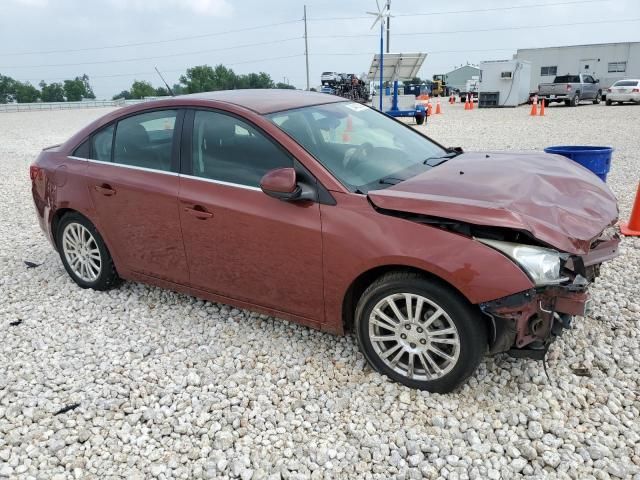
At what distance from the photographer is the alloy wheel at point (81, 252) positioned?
13.9 ft

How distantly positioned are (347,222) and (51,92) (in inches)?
3446

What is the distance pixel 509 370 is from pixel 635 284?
1849 mm

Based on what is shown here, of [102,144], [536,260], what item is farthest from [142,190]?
[536,260]

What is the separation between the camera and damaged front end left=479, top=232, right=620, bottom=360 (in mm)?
2477

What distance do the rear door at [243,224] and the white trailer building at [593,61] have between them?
38382 millimetres

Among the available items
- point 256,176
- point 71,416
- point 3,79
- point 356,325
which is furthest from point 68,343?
point 3,79

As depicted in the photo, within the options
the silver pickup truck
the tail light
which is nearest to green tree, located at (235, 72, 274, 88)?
the silver pickup truck

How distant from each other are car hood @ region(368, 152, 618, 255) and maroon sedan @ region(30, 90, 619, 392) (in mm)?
12

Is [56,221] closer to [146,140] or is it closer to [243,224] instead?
[146,140]

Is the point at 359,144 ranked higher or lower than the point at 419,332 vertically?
higher

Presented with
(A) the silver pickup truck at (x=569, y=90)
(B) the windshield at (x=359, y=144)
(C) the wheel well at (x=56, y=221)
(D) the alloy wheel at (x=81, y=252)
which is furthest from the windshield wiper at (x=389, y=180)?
(A) the silver pickup truck at (x=569, y=90)

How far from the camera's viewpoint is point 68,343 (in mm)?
3629

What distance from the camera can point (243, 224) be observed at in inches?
125

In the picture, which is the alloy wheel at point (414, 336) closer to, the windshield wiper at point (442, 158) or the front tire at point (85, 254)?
the windshield wiper at point (442, 158)
